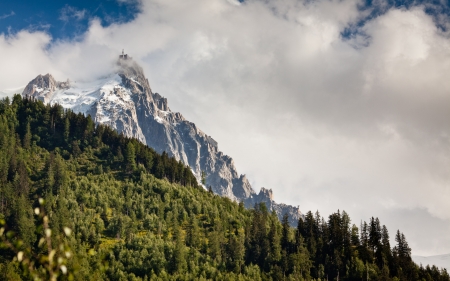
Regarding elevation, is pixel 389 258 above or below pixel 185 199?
below

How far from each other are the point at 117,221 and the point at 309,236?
8066 centimetres

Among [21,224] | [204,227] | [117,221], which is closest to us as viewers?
[21,224]

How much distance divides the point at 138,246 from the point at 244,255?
134 feet

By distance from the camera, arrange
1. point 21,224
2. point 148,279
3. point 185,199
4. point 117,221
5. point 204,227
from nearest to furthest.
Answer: point 148,279, point 21,224, point 117,221, point 204,227, point 185,199

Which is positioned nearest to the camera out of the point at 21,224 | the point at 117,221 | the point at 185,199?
the point at 21,224

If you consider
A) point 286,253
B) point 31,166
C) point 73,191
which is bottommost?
point 286,253

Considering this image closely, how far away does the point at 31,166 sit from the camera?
193625 mm

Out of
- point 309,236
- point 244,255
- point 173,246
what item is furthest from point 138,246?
point 309,236

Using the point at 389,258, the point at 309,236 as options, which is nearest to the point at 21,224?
the point at 309,236

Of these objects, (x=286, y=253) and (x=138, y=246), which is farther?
(x=286, y=253)

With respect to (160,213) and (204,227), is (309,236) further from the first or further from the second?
(160,213)

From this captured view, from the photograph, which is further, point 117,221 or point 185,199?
point 185,199

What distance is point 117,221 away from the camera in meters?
156

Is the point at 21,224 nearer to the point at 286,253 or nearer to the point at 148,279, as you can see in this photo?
the point at 148,279
